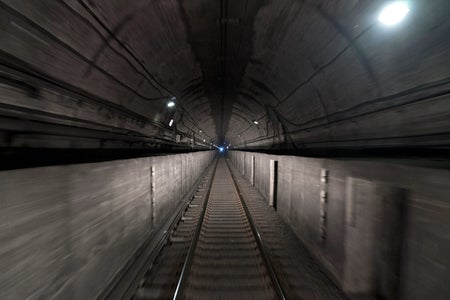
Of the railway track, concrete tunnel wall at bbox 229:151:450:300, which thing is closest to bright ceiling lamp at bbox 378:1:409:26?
concrete tunnel wall at bbox 229:151:450:300

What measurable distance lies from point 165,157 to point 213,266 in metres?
3.75

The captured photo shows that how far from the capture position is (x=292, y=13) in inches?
159

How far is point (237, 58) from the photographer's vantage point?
20.8 feet

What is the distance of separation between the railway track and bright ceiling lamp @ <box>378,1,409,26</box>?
186 inches

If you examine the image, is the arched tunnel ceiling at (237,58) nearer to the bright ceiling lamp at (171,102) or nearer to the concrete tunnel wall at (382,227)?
the bright ceiling lamp at (171,102)

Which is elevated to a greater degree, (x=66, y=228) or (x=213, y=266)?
(x=66, y=228)

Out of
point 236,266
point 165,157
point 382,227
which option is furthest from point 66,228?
point 165,157

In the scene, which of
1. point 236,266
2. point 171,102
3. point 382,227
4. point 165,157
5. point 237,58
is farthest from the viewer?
point 171,102

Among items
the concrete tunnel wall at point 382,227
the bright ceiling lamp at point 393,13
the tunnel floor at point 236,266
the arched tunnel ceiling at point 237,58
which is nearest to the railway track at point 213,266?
the tunnel floor at point 236,266

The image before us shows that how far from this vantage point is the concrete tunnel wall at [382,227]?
7.14ft

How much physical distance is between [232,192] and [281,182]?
474 cm

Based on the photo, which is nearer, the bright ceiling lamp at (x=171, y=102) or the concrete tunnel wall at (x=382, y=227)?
the concrete tunnel wall at (x=382, y=227)

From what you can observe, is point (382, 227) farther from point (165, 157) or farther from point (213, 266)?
point (165, 157)

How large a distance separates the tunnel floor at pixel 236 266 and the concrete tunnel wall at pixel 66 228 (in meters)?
1.07
